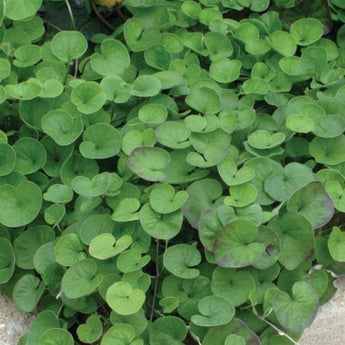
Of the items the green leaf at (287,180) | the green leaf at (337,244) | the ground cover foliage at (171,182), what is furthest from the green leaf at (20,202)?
the green leaf at (337,244)

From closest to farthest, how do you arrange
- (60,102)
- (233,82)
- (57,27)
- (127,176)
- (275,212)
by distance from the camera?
(275,212) < (127,176) < (60,102) < (233,82) < (57,27)

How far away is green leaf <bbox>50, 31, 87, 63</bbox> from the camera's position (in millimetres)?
1816

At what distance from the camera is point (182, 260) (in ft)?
4.79

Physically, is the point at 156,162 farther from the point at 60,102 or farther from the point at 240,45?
the point at 240,45

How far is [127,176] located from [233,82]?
54 centimetres

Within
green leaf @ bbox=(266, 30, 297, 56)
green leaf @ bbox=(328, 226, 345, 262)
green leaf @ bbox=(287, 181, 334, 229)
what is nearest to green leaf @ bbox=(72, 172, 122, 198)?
green leaf @ bbox=(287, 181, 334, 229)

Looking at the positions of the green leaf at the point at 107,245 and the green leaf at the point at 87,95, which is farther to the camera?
the green leaf at the point at 87,95

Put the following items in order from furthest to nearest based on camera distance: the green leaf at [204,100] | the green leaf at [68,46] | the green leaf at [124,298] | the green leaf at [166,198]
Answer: the green leaf at [68,46] < the green leaf at [204,100] < the green leaf at [166,198] < the green leaf at [124,298]

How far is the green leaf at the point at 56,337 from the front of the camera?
53.6 inches

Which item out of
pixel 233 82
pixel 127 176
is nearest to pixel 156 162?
pixel 127 176

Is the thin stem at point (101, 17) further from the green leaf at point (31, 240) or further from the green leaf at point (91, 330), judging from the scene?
the green leaf at point (91, 330)

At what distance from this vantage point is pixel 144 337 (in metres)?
1.41

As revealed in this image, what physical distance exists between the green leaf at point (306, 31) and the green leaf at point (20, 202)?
0.93 m

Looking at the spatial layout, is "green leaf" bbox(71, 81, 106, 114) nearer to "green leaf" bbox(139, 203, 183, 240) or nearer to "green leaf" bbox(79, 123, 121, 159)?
"green leaf" bbox(79, 123, 121, 159)
